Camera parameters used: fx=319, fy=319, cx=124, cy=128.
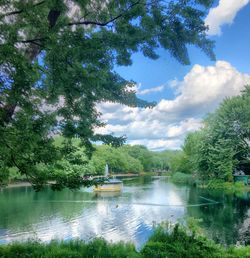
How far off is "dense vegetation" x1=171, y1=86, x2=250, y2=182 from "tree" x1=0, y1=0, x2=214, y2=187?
3884 cm

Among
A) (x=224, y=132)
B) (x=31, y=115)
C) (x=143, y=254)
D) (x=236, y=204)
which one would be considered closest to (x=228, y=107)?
(x=224, y=132)

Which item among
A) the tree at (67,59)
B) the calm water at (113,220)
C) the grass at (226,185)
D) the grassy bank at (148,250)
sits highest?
the tree at (67,59)

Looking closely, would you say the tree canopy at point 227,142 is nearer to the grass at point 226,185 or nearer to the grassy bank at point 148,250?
the grass at point 226,185

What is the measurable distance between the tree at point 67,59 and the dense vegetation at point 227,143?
38.8 m

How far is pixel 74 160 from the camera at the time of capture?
6691mm

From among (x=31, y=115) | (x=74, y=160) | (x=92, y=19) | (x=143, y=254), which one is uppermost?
(x=92, y=19)

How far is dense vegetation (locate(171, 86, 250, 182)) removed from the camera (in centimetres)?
4428

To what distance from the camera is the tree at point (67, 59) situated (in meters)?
4.80

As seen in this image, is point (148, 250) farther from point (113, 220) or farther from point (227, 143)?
point (227, 143)

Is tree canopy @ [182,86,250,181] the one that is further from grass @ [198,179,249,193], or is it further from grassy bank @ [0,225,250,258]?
grassy bank @ [0,225,250,258]

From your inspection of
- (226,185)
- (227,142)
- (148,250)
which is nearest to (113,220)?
(148,250)

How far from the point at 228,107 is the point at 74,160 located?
4269cm

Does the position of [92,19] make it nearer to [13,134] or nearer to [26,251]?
[13,134]

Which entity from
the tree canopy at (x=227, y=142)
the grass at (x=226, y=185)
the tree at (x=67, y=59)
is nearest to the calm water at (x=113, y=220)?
the tree at (x=67, y=59)
